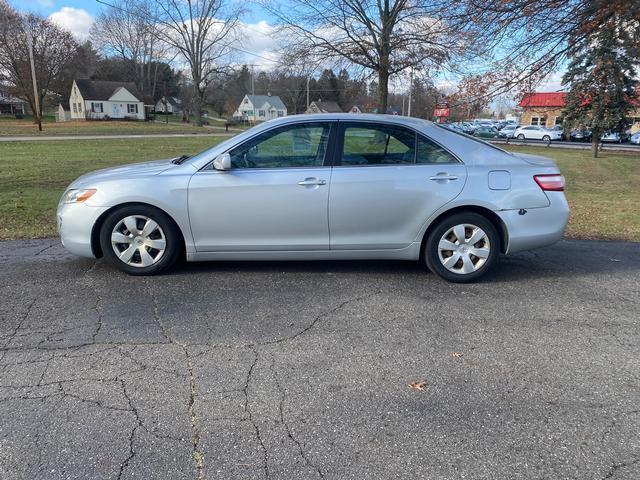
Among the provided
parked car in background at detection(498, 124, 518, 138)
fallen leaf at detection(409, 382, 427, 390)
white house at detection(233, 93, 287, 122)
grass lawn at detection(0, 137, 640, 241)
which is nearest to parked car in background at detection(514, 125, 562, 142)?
parked car in background at detection(498, 124, 518, 138)

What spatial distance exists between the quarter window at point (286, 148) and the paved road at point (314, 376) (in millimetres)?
1106

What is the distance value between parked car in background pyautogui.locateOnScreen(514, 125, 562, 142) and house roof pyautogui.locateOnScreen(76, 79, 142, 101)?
55840 mm

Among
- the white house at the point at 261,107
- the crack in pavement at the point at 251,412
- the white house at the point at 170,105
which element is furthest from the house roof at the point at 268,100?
the crack in pavement at the point at 251,412

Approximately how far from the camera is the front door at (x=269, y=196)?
452 centimetres

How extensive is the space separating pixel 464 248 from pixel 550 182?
106 cm

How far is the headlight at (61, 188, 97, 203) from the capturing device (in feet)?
15.0

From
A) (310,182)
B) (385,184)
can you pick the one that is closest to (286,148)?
(310,182)

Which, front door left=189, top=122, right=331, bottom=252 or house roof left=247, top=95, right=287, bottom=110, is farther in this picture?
house roof left=247, top=95, right=287, bottom=110

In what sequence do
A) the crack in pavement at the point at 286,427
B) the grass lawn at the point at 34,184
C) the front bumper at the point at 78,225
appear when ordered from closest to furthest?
the crack in pavement at the point at 286,427 < the front bumper at the point at 78,225 < the grass lawn at the point at 34,184

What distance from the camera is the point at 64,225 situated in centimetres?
464

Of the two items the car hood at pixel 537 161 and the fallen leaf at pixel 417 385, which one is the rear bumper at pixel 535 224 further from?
the fallen leaf at pixel 417 385

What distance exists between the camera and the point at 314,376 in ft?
9.93

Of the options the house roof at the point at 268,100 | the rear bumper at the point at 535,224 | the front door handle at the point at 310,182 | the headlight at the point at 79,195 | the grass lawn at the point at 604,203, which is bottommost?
the grass lawn at the point at 604,203

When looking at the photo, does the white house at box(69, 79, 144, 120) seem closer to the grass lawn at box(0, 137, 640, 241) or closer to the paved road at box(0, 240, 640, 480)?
the grass lawn at box(0, 137, 640, 241)
